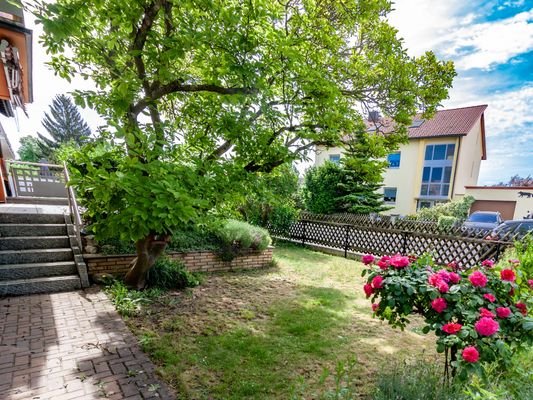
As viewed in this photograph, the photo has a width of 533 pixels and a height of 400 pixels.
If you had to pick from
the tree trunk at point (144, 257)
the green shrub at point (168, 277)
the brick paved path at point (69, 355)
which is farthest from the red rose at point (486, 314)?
the green shrub at point (168, 277)

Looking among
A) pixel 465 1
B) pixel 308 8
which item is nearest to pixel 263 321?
pixel 308 8

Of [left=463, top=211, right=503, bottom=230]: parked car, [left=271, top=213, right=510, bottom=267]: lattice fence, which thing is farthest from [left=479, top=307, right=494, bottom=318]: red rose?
[left=463, top=211, right=503, bottom=230]: parked car

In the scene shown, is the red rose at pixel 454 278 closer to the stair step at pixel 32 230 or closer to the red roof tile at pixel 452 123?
the stair step at pixel 32 230

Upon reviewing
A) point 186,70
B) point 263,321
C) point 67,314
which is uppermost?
point 186,70

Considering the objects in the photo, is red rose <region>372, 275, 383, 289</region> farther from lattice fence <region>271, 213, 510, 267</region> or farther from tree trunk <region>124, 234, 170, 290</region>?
lattice fence <region>271, 213, 510, 267</region>

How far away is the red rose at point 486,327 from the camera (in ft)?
5.87

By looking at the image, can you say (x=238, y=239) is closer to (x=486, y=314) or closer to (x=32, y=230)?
(x=32, y=230)

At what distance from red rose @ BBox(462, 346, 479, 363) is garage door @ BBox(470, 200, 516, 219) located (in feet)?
74.8

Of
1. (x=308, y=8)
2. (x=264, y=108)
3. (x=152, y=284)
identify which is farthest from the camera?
(x=308, y=8)

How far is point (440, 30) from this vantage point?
5914 mm

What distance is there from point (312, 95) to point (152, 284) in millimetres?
4256

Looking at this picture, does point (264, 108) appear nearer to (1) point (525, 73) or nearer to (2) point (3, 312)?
(2) point (3, 312)

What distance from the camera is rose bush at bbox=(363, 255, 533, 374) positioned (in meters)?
1.85

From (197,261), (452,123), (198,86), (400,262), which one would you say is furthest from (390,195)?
(400,262)
